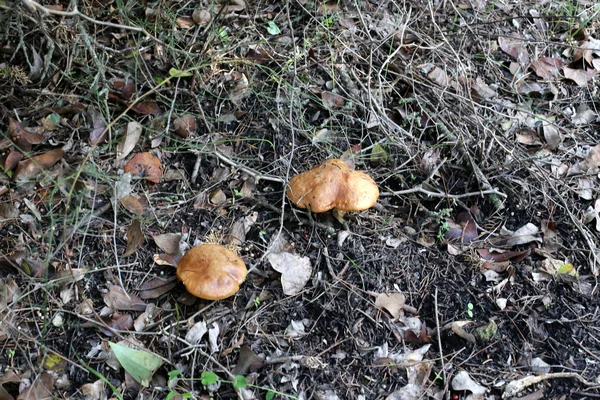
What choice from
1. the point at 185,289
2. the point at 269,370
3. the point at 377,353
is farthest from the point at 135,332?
the point at 377,353

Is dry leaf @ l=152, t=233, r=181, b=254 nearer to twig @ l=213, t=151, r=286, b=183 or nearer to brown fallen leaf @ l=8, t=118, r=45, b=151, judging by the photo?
twig @ l=213, t=151, r=286, b=183

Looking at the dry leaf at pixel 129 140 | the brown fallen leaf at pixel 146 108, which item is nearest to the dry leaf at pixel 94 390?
the dry leaf at pixel 129 140

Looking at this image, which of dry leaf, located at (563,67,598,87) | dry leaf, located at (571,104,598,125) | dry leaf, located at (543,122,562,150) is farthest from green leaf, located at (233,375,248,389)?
dry leaf, located at (563,67,598,87)

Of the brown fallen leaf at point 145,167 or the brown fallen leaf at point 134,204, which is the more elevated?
the brown fallen leaf at point 145,167

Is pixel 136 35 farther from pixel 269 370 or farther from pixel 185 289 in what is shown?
pixel 269 370

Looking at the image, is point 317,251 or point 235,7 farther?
point 235,7

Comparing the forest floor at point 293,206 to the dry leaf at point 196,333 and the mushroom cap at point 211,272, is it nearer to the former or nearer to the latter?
the dry leaf at point 196,333
